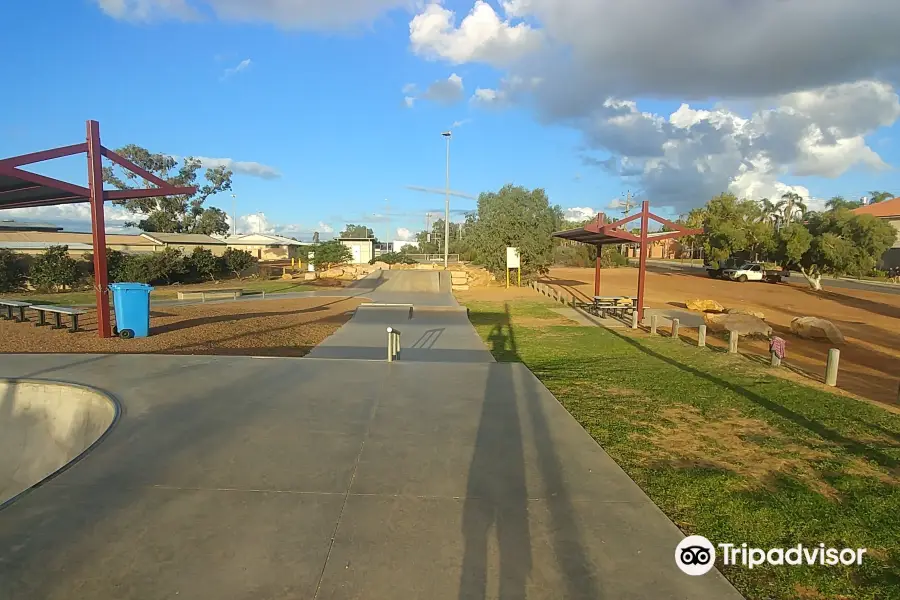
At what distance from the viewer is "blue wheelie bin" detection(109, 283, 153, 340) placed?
1121cm

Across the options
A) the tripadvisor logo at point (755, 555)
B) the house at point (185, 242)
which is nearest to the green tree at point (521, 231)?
the house at point (185, 242)

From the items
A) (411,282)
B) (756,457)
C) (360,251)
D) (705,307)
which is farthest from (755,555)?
(360,251)

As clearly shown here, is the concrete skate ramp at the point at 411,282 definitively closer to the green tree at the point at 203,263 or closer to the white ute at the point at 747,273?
the green tree at the point at 203,263

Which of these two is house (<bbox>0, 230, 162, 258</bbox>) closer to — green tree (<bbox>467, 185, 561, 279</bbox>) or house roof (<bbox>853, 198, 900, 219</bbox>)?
green tree (<bbox>467, 185, 561, 279</bbox>)

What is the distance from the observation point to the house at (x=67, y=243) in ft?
96.2

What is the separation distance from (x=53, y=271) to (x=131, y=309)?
19366mm

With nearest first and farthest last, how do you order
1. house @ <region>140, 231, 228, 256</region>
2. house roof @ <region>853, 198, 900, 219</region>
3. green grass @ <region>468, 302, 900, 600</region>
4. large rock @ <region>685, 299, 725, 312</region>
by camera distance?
green grass @ <region>468, 302, 900, 600</region> → large rock @ <region>685, 299, 725, 312</region> → house @ <region>140, 231, 228, 256</region> → house roof @ <region>853, 198, 900, 219</region>

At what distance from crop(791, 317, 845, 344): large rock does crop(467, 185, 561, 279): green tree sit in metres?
18.8

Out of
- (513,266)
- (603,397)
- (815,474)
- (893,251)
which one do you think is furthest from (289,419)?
(893,251)

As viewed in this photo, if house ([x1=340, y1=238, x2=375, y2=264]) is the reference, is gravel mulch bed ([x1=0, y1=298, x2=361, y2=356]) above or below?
below

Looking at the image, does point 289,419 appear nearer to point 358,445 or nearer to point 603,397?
point 358,445

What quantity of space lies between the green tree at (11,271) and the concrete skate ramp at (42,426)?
2359cm

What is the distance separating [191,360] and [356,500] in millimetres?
5983

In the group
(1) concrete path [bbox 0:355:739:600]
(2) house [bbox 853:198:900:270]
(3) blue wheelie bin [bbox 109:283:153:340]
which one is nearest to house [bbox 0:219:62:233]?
(3) blue wheelie bin [bbox 109:283:153:340]
